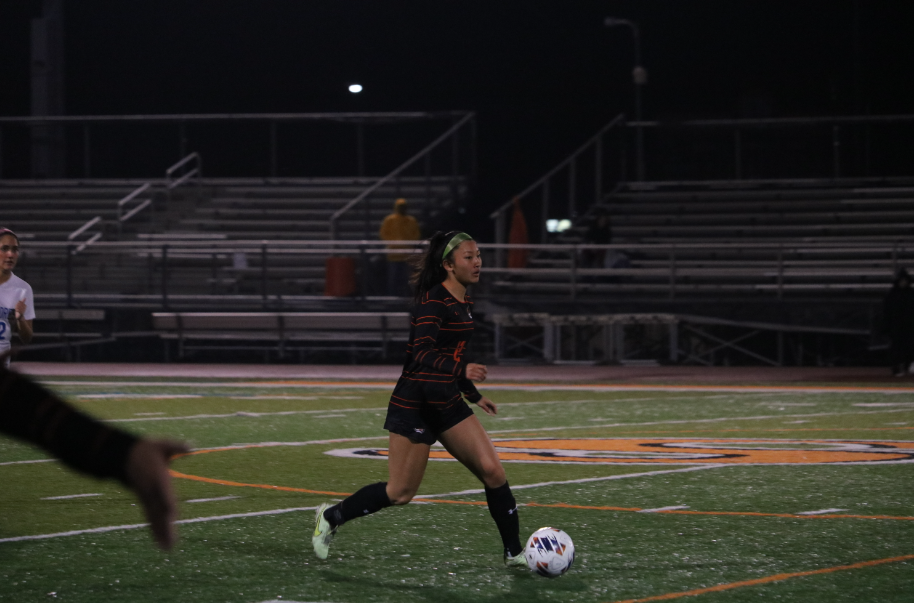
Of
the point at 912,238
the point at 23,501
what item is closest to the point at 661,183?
the point at 912,238

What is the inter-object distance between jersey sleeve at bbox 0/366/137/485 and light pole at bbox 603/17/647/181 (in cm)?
2590

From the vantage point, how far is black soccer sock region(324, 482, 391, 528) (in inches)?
258

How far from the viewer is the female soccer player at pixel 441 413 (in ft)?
20.9

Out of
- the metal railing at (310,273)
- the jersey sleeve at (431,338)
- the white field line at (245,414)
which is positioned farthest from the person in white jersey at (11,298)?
the metal railing at (310,273)

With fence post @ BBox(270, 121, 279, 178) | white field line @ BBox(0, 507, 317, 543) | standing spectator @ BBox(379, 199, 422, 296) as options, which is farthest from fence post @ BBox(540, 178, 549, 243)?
white field line @ BBox(0, 507, 317, 543)

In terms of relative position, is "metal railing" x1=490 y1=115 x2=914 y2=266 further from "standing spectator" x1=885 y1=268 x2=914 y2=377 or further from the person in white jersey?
the person in white jersey

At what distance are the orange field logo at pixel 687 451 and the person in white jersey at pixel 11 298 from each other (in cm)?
304

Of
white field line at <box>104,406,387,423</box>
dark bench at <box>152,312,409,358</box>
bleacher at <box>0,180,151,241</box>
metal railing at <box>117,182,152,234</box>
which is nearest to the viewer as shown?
white field line at <box>104,406,387,423</box>

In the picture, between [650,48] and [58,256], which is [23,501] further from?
[650,48]

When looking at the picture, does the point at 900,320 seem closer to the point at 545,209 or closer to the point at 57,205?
the point at 545,209

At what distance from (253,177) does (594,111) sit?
7.79 meters

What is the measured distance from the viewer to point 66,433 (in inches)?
107

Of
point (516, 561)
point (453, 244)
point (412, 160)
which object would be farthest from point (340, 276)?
point (516, 561)

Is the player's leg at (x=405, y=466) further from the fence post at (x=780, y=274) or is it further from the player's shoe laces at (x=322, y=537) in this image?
the fence post at (x=780, y=274)
